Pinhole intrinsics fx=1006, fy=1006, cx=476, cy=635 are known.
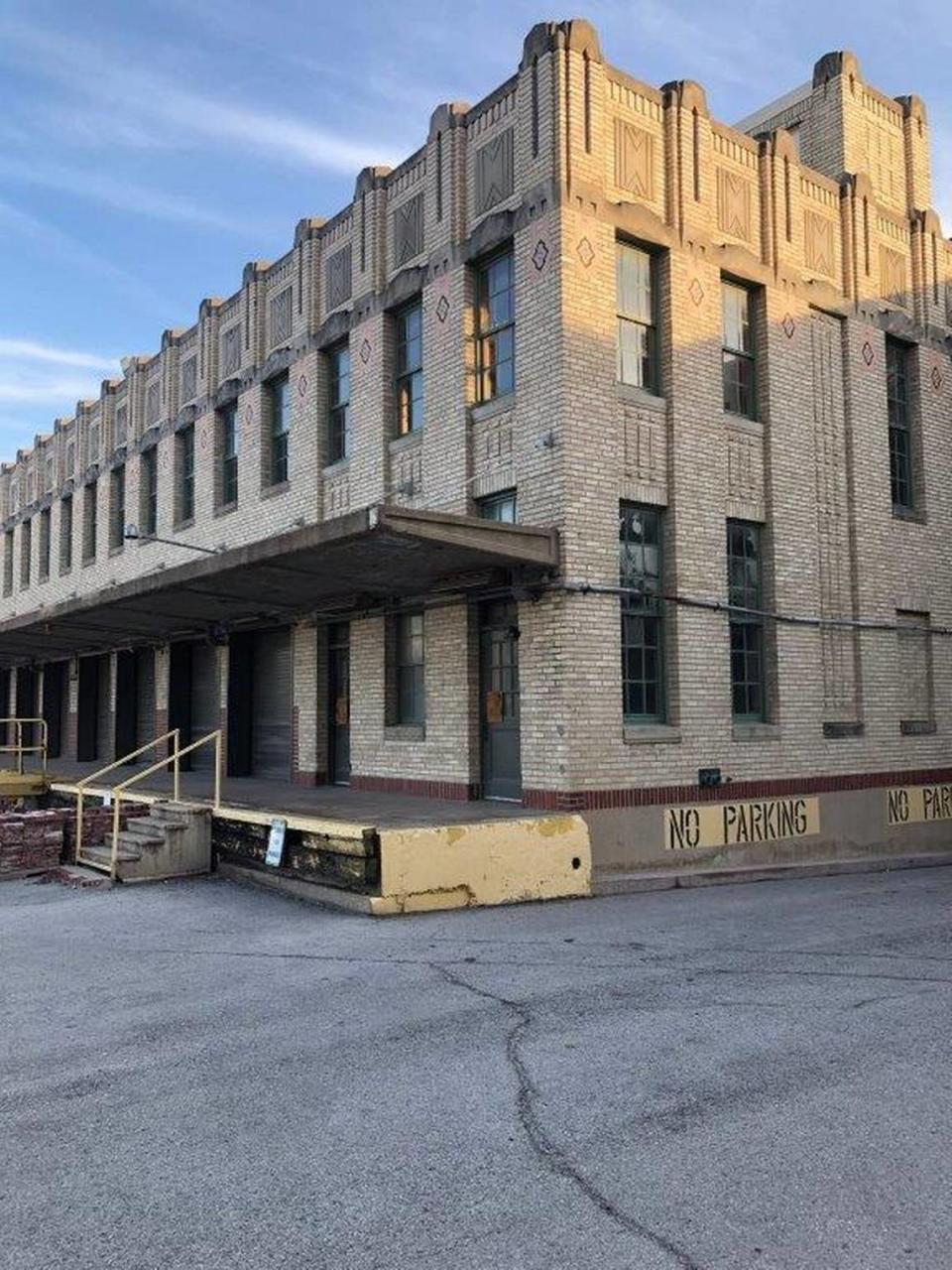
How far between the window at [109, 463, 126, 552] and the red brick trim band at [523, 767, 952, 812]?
15.6 meters

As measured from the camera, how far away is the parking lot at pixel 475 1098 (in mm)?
3648

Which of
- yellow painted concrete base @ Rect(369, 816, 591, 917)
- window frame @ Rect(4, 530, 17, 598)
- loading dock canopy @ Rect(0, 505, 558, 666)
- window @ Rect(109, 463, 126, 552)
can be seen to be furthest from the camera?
window frame @ Rect(4, 530, 17, 598)

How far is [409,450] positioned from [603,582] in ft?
13.0

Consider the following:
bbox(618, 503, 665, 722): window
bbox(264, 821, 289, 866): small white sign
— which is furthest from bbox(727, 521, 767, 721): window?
bbox(264, 821, 289, 866): small white sign

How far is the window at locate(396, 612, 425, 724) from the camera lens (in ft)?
45.5

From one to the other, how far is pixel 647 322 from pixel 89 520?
677 inches

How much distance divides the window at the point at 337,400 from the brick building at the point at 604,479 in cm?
8

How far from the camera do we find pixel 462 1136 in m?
4.50

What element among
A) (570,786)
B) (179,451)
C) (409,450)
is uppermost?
(179,451)

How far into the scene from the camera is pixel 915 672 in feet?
52.2

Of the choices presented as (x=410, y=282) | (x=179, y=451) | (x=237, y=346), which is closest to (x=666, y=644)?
(x=410, y=282)

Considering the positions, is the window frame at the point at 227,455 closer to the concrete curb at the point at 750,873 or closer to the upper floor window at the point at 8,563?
the concrete curb at the point at 750,873

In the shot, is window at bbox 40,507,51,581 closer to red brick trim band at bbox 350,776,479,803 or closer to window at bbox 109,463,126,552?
window at bbox 109,463,126,552

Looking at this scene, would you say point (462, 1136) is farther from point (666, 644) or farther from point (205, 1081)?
point (666, 644)
